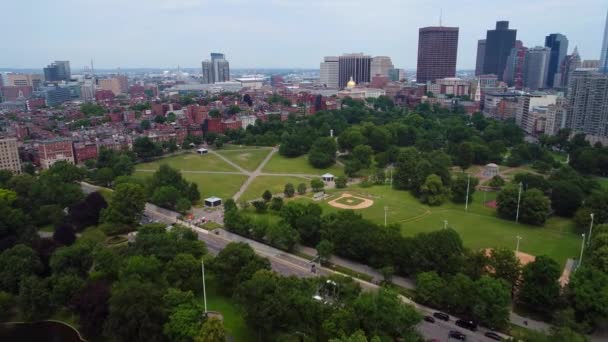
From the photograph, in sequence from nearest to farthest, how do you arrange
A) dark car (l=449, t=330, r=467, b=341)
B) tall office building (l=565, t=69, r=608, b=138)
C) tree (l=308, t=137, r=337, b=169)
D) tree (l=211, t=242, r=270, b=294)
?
dark car (l=449, t=330, r=467, b=341) < tree (l=211, t=242, r=270, b=294) < tree (l=308, t=137, r=337, b=169) < tall office building (l=565, t=69, r=608, b=138)

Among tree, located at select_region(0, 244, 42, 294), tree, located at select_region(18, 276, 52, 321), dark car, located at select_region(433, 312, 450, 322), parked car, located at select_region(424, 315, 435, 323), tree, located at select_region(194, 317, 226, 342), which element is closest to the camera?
tree, located at select_region(194, 317, 226, 342)

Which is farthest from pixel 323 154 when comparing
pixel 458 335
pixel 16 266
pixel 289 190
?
pixel 16 266

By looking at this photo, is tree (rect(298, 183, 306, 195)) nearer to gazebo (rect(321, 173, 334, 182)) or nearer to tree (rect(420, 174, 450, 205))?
gazebo (rect(321, 173, 334, 182))

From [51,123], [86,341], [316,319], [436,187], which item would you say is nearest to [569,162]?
[436,187]

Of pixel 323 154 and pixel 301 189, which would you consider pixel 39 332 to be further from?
pixel 323 154

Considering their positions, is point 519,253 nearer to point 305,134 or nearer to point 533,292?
point 533,292

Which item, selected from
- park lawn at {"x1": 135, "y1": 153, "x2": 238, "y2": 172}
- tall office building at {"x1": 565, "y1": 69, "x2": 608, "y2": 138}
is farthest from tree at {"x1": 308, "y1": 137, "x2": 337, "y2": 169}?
tall office building at {"x1": 565, "y1": 69, "x2": 608, "y2": 138}
